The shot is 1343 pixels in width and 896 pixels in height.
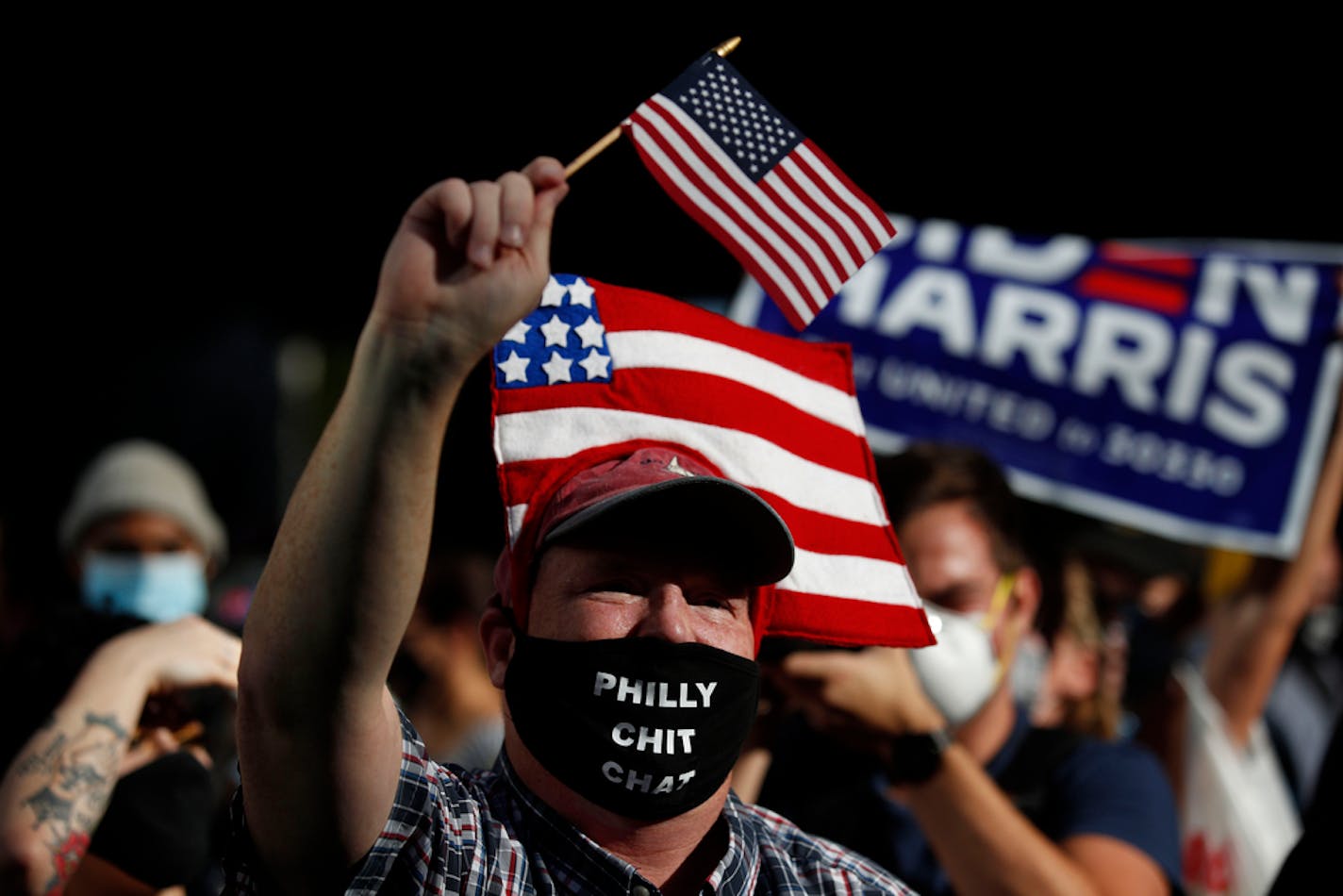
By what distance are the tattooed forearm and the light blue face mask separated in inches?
59.7

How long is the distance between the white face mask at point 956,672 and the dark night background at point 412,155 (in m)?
3.64

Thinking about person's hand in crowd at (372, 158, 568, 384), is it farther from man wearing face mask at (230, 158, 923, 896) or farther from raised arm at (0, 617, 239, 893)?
raised arm at (0, 617, 239, 893)

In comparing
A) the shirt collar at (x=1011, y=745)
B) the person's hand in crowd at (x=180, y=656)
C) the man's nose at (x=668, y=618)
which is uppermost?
the man's nose at (x=668, y=618)

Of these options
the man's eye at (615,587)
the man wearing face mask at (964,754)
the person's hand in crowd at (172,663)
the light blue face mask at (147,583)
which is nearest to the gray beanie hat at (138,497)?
the light blue face mask at (147,583)

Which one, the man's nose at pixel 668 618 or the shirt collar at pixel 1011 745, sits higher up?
the man's nose at pixel 668 618

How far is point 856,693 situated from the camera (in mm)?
2639

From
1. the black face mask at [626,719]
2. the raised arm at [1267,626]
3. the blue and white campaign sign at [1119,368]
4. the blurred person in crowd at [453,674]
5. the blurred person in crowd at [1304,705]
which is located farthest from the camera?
the blurred person in crowd at [453,674]

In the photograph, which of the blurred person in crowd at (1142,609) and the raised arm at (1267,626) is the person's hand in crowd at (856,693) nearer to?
the raised arm at (1267,626)

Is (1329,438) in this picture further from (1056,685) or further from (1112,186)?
(1112,186)

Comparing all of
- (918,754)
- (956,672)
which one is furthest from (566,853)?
(956,672)

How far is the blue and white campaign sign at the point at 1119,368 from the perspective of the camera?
4.18 metres

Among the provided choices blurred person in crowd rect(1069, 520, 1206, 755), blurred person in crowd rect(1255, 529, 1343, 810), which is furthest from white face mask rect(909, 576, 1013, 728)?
blurred person in crowd rect(1069, 520, 1206, 755)

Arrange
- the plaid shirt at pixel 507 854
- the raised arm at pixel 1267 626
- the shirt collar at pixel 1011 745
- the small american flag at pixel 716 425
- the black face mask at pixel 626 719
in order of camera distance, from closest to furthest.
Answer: the plaid shirt at pixel 507 854
the black face mask at pixel 626 719
the small american flag at pixel 716 425
the shirt collar at pixel 1011 745
the raised arm at pixel 1267 626

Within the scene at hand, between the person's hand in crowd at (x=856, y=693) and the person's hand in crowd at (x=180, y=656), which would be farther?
the person's hand in crowd at (x=856, y=693)
